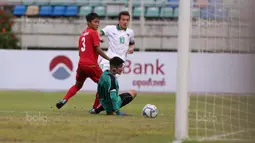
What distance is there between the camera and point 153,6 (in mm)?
32500

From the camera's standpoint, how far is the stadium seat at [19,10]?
34.3m

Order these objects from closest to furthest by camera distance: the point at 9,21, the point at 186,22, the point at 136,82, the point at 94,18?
the point at 186,22, the point at 94,18, the point at 136,82, the point at 9,21

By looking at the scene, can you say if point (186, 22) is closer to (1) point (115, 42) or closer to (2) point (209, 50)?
(2) point (209, 50)

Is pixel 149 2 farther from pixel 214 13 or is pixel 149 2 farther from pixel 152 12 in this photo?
pixel 214 13

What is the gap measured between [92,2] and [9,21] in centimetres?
399

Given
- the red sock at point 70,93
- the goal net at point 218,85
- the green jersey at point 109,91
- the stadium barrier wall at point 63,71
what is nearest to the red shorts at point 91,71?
the red sock at point 70,93

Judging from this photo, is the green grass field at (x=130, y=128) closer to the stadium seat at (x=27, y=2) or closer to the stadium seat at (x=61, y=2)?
the stadium seat at (x=27, y=2)

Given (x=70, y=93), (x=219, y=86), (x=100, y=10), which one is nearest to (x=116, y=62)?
(x=70, y=93)

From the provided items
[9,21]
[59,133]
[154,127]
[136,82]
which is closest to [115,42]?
[154,127]

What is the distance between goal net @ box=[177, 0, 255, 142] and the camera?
28.2 ft

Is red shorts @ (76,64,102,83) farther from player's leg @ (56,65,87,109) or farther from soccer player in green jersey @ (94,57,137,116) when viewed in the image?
soccer player in green jersey @ (94,57,137,116)

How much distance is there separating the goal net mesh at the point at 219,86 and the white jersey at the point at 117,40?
393cm

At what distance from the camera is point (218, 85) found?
10016 millimetres

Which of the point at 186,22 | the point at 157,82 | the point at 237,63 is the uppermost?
the point at 186,22
